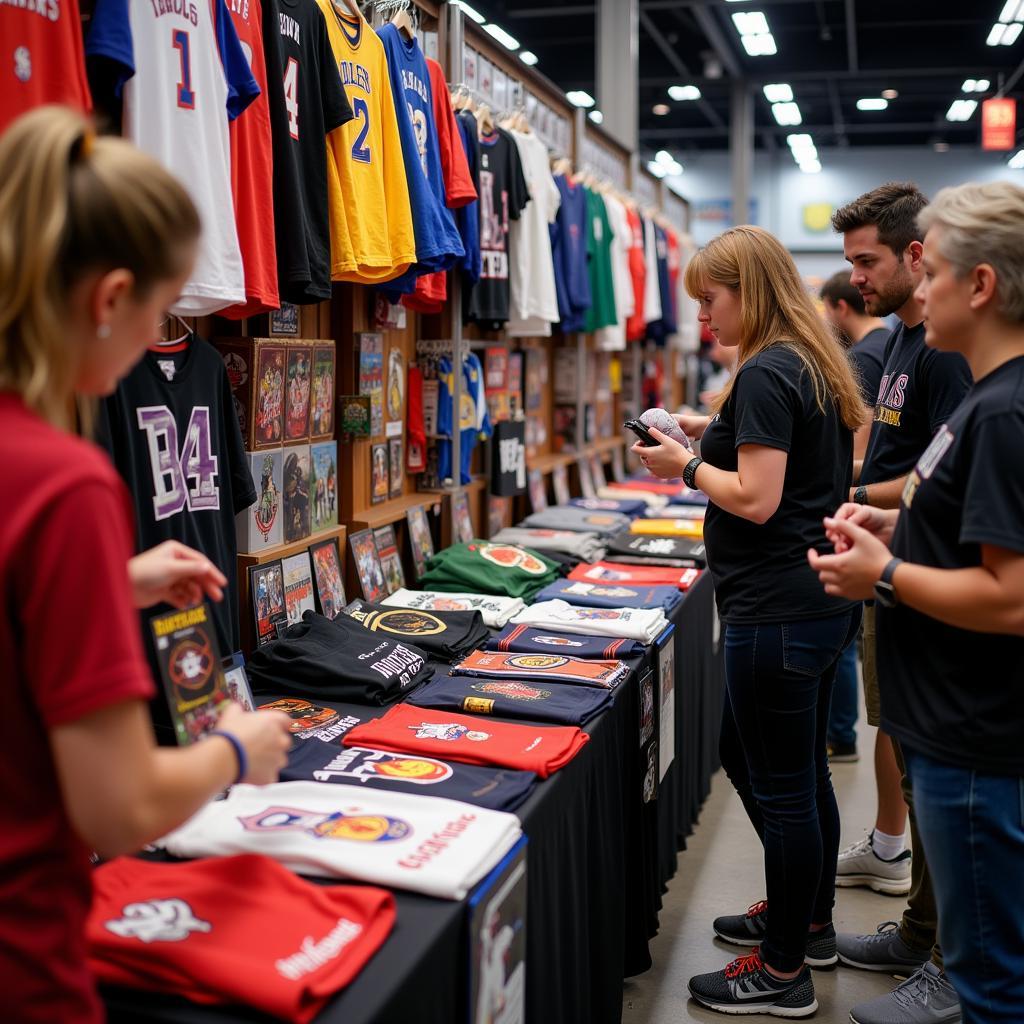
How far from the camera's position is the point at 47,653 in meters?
0.91

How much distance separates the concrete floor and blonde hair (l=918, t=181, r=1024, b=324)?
1.89m

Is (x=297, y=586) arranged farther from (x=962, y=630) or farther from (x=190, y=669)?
(x=962, y=630)

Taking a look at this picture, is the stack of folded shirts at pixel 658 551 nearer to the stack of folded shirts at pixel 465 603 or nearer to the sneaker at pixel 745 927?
the stack of folded shirts at pixel 465 603

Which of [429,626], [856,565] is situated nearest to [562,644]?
[429,626]

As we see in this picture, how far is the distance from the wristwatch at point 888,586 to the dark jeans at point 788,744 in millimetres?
624

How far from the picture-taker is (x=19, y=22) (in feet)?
5.39

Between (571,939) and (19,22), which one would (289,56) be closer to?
(19,22)

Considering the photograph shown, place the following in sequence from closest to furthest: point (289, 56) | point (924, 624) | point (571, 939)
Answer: point (924, 624), point (571, 939), point (289, 56)

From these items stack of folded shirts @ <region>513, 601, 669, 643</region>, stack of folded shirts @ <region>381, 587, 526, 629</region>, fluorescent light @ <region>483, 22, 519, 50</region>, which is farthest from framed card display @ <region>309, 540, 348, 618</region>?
fluorescent light @ <region>483, 22, 519, 50</region>

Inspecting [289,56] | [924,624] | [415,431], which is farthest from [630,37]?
[924,624]

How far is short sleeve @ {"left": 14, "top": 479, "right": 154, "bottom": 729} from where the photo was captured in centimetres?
90

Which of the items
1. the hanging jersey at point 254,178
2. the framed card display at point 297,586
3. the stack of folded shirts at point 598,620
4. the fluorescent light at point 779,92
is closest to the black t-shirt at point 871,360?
the stack of folded shirts at point 598,620

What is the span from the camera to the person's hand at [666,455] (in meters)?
2.42

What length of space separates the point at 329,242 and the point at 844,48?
10919 mm
